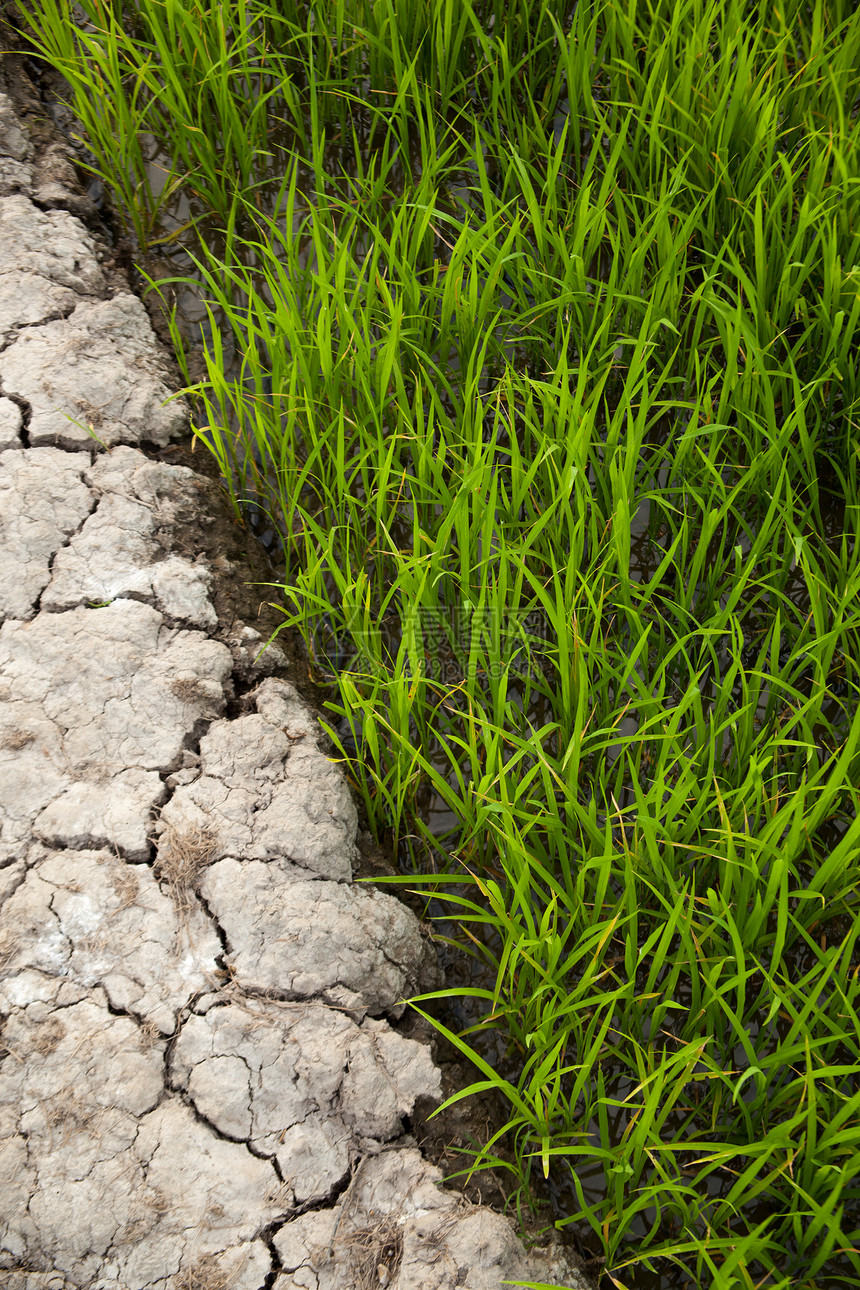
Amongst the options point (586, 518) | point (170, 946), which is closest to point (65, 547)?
point (170, 946)

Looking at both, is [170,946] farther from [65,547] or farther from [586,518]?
[586,518]

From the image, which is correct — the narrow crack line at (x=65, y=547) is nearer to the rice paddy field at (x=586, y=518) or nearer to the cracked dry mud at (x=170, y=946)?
the cracked dry mud at (x=170, y=946)

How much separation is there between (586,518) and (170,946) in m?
0.98

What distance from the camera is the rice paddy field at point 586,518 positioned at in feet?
3.51

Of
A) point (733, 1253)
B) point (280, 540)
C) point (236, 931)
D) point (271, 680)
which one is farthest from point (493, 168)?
point (733, 1253)

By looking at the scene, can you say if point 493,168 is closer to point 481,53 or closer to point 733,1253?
point 481,53

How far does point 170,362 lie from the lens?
175 cm

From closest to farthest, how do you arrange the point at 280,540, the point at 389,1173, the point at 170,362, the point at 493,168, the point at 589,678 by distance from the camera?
the point at 389,1173 → the point at 589,678 → the point at 280,540 → the point at 170,362 → the point at 493,168

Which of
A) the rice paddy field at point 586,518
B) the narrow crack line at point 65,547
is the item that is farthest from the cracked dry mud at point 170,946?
the rice paddy field at point 586,518

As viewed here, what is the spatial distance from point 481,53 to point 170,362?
1.08m

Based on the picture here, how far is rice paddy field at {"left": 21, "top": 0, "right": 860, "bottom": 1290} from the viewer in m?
1.07

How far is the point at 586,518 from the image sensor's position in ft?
4.97

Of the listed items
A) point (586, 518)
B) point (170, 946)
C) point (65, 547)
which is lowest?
point (170, 946)

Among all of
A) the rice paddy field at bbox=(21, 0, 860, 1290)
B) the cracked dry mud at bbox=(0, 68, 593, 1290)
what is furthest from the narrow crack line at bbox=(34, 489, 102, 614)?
the rice paddy field at bbox=(21, 0, 860, 1290)
